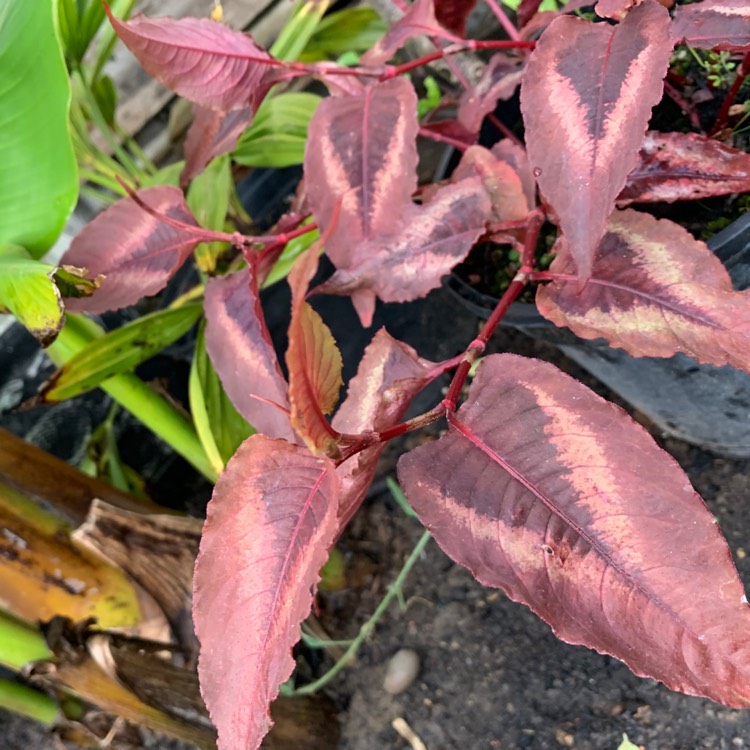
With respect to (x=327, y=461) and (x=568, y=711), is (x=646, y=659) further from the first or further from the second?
(x=568, y=711)

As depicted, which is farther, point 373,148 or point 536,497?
point 373,148

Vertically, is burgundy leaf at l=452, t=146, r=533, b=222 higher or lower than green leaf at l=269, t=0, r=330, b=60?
lower

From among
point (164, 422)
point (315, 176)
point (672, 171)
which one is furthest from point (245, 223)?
point (672, 171)

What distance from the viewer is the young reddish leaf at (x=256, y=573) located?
47 cm

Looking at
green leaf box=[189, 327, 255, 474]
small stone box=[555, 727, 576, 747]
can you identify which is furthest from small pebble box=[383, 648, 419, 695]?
green leaf box=[189, 327, 255, 474]

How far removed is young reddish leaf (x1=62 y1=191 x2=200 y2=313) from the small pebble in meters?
0.65

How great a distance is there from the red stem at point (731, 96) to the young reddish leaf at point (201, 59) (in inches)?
18.8

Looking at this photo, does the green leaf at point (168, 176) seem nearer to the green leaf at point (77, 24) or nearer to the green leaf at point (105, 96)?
the green leaf at point (105, 96)

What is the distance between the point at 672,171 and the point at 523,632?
2.13 feet

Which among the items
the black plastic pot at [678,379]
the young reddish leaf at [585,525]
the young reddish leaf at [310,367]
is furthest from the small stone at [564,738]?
the young reddish leaf at [310,367]

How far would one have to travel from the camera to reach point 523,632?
3.38ft

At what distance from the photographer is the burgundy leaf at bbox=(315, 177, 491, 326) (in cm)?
69

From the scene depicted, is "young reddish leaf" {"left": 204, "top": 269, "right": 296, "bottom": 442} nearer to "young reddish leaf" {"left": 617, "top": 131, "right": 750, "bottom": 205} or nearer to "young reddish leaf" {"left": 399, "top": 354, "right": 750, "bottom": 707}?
"young reddish leaf" {"left": 399, "top": 354, "right": 750, "bottom": 707}

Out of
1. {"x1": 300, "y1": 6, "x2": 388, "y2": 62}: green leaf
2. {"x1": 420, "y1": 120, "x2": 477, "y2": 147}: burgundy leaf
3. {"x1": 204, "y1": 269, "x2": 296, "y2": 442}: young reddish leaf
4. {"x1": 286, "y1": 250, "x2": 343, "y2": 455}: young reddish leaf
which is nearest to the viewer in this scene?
{"x1": 286, "y1": 250, "x2": 343, "y2": 455}: young reddish leaf
